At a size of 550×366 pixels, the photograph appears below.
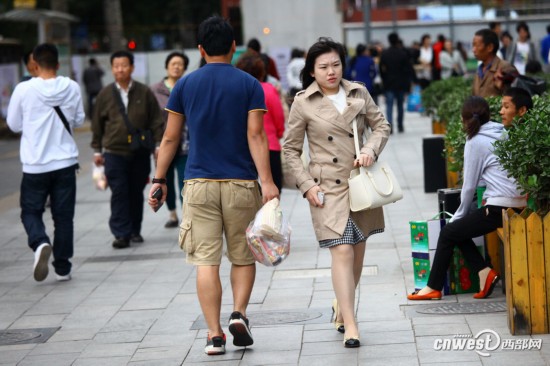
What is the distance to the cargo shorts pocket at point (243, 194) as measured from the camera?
6543 millimetres

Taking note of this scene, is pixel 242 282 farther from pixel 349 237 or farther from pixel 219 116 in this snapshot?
pixel 219 116

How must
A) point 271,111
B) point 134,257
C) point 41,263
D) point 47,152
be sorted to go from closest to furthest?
point 41,263 < point 47,152 < point 271,111 < point 134,257

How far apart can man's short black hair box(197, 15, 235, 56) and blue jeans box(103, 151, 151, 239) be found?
469 cm

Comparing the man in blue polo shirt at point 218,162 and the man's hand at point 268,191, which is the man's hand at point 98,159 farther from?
the man's hand at point 268,191

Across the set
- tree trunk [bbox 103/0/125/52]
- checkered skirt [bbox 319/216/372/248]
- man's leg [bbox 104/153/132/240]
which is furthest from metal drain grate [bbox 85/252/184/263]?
tree trunk [bbox 103/0/125/52]

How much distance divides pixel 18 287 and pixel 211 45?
364cm

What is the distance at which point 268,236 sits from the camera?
6.41 metres

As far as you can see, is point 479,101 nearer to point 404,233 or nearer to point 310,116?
point 310,116

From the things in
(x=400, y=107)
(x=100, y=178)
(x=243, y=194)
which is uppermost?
(x=243, y=194)

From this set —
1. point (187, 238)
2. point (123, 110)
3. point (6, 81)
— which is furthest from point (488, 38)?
point (6, 81)

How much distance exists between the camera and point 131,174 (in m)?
11.3

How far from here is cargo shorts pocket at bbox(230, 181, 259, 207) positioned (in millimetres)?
6543

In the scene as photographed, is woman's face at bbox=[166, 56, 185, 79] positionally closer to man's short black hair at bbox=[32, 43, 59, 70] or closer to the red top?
the red top

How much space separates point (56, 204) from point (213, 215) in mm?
3242
